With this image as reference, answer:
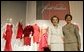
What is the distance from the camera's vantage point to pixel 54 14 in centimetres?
163

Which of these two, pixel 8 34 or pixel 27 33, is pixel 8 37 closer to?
pixel 8 34

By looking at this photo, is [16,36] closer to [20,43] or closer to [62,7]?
[20,43]

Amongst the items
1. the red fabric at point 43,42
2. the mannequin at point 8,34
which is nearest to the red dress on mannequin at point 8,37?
the mannequin at point 8,34

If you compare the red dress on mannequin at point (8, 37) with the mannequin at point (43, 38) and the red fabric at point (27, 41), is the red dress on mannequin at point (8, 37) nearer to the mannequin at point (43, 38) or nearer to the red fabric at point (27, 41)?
the red fabric at point (27, 41)

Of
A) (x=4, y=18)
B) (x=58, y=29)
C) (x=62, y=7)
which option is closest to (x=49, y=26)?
(x=58, y=29)

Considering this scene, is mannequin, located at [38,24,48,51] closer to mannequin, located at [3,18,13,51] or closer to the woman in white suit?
the woman in white suit

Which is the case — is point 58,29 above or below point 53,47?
above

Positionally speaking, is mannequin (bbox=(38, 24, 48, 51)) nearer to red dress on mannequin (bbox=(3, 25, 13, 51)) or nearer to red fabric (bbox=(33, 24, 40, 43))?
red fabric (bbox=(33, 24, 40, 43))

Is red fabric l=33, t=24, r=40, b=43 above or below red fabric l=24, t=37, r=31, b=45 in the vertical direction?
above

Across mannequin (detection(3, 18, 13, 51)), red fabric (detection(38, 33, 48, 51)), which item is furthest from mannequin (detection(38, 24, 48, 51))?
mannequin (detection(3, 18, 13, 51))

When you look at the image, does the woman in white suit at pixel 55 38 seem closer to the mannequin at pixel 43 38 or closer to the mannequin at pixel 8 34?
the mannequin at pixel 43 38

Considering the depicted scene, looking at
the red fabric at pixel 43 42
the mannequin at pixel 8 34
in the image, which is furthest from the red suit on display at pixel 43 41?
the mannequin at pixel 8 34

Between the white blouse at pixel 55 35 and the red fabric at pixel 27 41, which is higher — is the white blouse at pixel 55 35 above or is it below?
above

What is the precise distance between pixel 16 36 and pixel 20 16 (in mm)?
161
